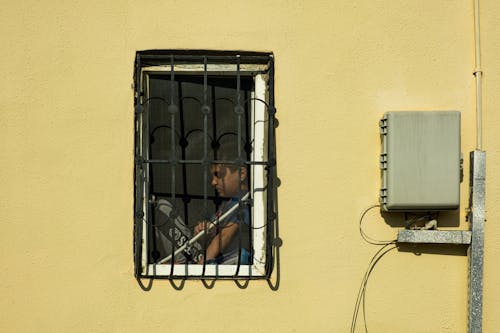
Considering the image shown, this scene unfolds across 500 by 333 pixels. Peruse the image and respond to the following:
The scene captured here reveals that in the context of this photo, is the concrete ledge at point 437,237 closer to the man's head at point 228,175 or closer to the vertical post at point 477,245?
the vertical post at point 477,245

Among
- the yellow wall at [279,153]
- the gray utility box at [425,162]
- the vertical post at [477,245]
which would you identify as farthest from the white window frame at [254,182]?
the vertical post at [477,245]

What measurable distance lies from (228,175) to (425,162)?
0.99 m

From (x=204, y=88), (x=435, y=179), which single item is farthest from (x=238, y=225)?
(x=435, y=179)

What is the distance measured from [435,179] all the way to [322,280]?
2.43ft

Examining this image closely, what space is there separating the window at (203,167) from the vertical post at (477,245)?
3.34 ft

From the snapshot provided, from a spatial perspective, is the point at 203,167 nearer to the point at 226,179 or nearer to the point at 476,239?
the point at 226,179

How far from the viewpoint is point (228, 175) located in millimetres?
3398

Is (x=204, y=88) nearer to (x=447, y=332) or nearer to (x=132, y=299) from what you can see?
(x=132, y=299)

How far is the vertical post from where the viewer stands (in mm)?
3160

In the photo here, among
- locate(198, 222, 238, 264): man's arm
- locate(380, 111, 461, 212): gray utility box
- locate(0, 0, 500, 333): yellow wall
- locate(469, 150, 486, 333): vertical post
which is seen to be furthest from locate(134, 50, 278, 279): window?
locate(469, 150, 486, 333): vertical post

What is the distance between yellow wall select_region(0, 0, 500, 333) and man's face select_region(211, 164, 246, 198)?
26 cm

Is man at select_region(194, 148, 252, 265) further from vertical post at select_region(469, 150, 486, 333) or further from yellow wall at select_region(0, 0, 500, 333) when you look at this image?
vertical post at select_region(469, 150, 486, 333)

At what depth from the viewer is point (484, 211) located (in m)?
3.18

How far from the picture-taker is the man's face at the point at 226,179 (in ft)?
11.1
